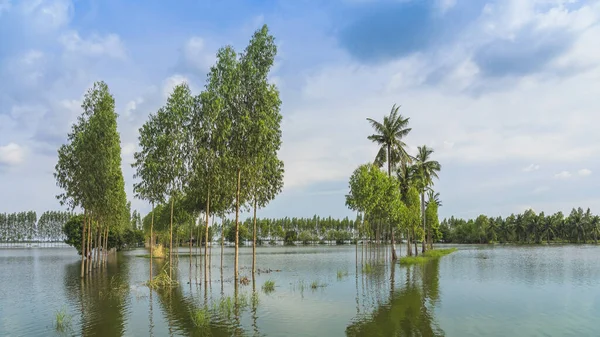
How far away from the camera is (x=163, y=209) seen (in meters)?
76.5

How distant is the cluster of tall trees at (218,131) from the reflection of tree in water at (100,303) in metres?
8.79

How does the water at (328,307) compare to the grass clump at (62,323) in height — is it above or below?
below

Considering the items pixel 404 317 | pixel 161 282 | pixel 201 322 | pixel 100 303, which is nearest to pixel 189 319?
pixel 201 322

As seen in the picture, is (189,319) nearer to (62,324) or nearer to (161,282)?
(62,324)

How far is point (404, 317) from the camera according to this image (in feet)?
79.9

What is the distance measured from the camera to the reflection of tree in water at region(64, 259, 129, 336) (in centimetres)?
2272

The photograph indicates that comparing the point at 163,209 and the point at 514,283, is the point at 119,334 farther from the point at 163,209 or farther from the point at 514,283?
the point at 163,209

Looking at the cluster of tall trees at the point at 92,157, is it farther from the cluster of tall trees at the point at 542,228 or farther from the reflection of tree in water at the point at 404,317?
the cluster of tall trees at the point at 542,228

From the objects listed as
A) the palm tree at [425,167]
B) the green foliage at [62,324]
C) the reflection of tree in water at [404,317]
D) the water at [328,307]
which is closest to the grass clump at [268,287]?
the water at [328,307]

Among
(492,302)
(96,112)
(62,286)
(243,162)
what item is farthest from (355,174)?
(62,286)

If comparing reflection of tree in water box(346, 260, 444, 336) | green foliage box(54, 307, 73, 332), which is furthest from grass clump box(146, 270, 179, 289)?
reflection of tree in water box(346, 260, 444, 336)

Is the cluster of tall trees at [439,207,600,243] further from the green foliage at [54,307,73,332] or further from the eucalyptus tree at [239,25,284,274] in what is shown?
the green foliage at [54,307,73,332]

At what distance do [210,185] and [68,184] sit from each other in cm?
2051

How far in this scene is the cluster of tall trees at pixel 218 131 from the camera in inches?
1465
